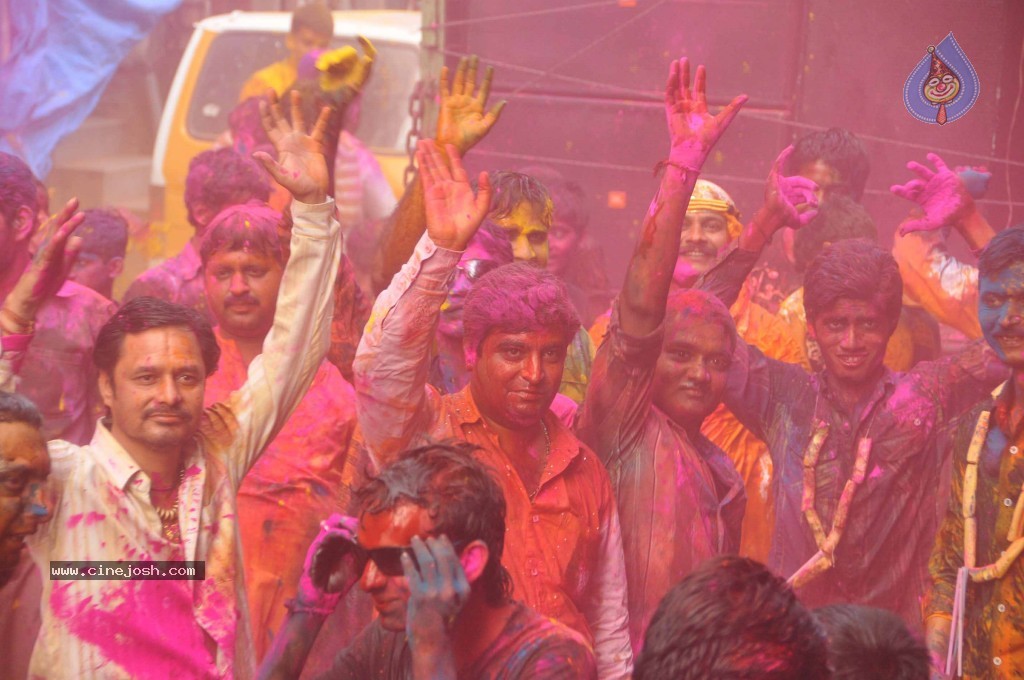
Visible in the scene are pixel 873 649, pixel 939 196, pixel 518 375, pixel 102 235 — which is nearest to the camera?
pixel 873 649

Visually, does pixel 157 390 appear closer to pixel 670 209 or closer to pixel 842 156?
pixel 670 209

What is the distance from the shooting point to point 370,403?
138 inches

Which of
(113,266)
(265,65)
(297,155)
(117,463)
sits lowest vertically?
(117,463)

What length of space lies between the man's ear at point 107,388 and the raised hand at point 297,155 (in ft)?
2.22

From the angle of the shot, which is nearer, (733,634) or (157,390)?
(733,634)

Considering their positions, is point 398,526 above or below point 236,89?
below

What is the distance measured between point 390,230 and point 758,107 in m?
2.17

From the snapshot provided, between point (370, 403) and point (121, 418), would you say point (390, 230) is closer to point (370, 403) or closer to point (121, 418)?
point (370, 403)

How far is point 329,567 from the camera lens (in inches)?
110

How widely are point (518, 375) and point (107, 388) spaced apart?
1.11 m

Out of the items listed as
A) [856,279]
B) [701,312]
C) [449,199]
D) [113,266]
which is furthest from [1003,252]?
[113,266]

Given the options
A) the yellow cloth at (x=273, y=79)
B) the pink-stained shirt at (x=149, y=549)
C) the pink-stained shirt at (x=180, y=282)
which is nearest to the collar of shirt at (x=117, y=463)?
the pink-stained shirt at (x=149, y=549)

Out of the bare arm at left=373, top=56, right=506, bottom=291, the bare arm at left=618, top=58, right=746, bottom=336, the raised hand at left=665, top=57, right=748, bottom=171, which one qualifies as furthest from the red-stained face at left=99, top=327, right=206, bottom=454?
the raised hand at left=665, top=57, right=748, bottom=171

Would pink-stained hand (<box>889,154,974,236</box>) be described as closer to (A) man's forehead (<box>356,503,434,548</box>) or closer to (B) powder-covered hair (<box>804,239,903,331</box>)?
(B) powder-covered hair (<box>804,239,903,331</box>)
